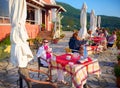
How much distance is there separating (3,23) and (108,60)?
6.54 m

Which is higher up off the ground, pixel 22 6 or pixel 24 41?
pixel 22 6

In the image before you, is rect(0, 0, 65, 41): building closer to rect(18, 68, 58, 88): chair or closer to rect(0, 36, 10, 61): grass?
rect(0, 36, 10, 61): grass

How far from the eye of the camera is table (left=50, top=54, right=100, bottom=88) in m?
6.31

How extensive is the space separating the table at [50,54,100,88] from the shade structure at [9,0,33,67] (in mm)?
841

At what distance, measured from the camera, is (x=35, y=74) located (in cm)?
882

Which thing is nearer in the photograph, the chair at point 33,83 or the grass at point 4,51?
the chair at point 33,83

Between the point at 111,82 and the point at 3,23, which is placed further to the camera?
the point at 3,23

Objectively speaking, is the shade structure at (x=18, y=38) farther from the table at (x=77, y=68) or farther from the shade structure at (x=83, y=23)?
the shade structure at (x=83, y=23)

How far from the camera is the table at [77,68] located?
6312 mm

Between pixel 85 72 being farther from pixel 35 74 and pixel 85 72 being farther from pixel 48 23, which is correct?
pixel 48 23

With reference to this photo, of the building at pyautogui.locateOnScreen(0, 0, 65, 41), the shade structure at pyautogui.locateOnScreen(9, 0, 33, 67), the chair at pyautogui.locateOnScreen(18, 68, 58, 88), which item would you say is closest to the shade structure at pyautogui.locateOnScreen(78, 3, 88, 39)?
the building at pyautogui.locateOnScreen(0, 0, 65, 41)

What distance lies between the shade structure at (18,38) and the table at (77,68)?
33.1 inches

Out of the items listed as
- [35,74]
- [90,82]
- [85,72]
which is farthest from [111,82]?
[35,74]

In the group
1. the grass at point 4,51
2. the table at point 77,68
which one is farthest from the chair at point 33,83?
the grass at point 4,51
